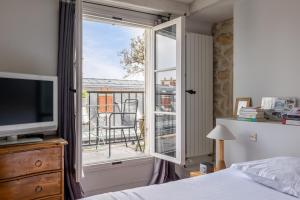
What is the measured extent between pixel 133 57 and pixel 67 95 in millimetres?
2730

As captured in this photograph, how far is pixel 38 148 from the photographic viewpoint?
6.93 ft

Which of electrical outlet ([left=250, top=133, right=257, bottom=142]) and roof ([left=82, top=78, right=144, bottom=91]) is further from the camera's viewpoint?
roof ([left=82, top=78, right=144, bottom=91])

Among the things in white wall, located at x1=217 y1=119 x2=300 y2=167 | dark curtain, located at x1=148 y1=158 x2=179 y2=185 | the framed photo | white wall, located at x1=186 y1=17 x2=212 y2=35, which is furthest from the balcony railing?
white wall, located at x1=217 y1=119 x2=300 y2=167

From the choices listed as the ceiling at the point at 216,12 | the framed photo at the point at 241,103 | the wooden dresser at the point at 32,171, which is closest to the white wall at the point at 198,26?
the ceiling at the point at 216,12

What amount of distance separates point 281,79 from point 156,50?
1569 millimetres

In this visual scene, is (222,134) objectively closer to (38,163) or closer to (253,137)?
(253,137)

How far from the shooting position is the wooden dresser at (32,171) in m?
1.95

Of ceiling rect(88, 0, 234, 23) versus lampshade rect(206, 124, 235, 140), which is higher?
ceiling rect(88, 0, 234, 23)

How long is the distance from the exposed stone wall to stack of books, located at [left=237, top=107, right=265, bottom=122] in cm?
107

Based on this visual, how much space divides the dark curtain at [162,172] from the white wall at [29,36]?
1.76 m

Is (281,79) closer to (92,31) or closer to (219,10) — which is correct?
(219,10)

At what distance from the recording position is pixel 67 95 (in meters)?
2.64

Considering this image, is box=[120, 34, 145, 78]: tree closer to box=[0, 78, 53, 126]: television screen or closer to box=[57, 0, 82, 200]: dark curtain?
box=[57, 0, 82, 200]: dark curtain

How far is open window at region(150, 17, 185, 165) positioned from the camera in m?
2.97
